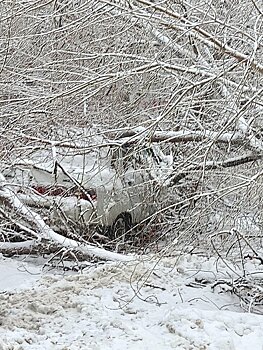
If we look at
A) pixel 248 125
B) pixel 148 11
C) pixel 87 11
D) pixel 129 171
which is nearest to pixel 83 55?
pixel 87 11

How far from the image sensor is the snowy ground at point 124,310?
209 inches

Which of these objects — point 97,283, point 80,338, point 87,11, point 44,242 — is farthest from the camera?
point 44,242

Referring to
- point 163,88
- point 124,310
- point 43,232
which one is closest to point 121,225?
point 43,232

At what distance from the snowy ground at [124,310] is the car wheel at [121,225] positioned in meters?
1.21

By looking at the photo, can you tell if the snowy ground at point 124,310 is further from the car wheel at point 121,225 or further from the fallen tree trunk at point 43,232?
the car wheel at point 121,225

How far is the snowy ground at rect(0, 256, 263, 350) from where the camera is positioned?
209 inches

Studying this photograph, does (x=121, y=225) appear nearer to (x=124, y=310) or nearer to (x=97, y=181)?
(x=97, y=181)

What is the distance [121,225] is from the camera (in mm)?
8953

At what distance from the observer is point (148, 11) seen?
5.71m

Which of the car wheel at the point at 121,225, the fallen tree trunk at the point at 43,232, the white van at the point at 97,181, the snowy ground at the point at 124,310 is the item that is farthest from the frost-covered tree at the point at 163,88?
the car wheel at the point at 121,225

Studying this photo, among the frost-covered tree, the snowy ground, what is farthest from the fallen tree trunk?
the frost-covered tree

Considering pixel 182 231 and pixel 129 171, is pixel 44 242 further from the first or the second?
pixel 182 231

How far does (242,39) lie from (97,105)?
182 cm

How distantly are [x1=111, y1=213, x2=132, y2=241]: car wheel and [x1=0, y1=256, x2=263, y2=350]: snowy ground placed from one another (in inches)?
47.7
